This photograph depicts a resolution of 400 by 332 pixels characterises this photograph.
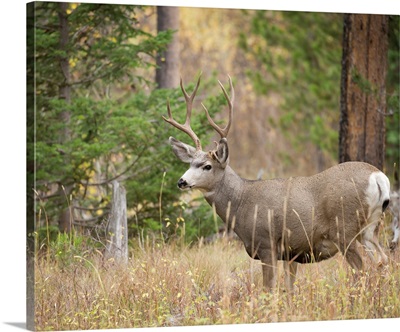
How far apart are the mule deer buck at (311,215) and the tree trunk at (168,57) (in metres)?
5.51

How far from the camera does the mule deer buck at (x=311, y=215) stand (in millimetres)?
8305

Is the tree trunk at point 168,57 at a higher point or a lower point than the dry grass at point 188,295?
higher

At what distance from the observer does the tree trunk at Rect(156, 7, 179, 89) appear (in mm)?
13875

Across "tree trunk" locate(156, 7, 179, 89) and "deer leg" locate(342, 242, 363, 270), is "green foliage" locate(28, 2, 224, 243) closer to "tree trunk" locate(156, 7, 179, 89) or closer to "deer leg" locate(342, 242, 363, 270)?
"tree trunk" locate(156, 7, 179, 89)

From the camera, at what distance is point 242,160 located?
21.0m

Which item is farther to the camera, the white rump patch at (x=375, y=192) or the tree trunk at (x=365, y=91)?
the tree trunk at (x=365, y=91)

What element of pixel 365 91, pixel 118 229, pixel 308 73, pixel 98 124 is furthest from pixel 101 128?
pixel 308 73

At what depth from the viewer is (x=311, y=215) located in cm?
834

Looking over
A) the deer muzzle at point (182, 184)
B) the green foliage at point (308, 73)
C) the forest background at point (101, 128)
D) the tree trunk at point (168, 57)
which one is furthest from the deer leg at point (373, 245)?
the green foliage at point (308, 73)

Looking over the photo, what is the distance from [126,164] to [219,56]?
42.0 ft

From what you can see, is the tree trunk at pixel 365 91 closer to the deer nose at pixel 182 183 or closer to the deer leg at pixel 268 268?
the deer leg at pixel 268 268

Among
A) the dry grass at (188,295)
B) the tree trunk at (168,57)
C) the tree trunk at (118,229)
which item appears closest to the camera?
the dry grass at (188,295)
